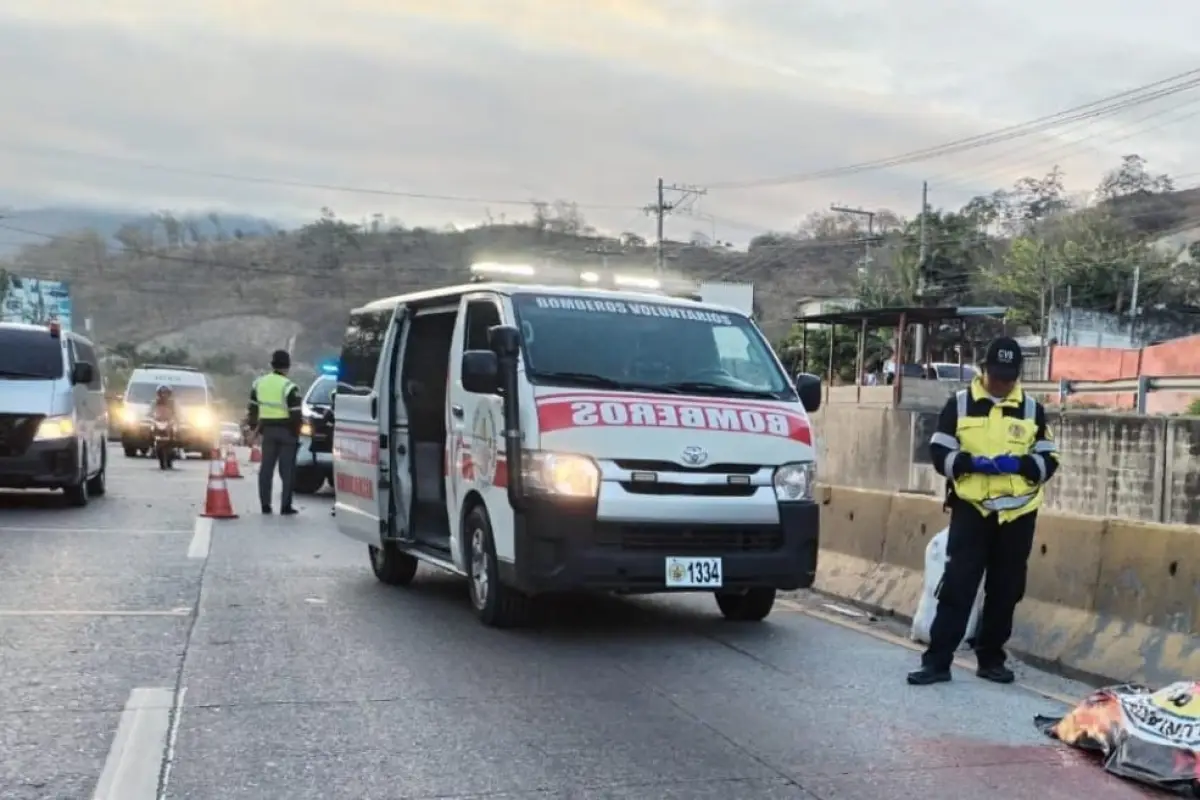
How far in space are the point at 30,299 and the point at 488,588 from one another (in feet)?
218

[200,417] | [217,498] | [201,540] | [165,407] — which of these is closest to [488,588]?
[201,540]

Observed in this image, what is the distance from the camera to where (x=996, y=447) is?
6.56m

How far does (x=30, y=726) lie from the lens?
5.46m

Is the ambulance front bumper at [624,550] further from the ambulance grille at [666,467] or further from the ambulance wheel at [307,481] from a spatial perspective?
the ambulance wheel at [307,481]

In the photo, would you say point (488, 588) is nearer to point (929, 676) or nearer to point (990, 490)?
point (929, 676)

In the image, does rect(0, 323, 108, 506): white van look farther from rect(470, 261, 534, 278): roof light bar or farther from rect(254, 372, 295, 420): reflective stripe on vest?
rect(470, 261, 534, 278): roof light bar

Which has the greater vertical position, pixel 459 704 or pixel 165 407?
pixel 165 407

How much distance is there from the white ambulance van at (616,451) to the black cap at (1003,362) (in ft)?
4.61

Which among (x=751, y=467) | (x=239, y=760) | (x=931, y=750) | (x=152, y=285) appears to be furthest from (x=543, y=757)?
(x=152, y=285)

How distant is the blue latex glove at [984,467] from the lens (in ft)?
21.4

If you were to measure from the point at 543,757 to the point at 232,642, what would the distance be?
2.88 meters

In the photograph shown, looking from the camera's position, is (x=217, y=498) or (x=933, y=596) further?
(x=217, y=498)

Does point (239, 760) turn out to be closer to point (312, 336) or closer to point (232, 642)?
point (232, 642)

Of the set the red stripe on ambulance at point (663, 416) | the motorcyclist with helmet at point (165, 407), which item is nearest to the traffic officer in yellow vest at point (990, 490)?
the red stripe on ambulance at point (663, 416)
